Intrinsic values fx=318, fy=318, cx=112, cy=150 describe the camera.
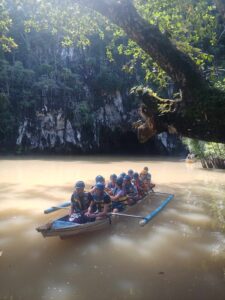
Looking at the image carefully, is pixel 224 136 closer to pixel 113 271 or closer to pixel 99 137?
pixel 113 271

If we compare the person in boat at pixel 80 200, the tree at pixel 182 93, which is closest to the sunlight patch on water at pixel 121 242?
the person in boat at pixel 80 200

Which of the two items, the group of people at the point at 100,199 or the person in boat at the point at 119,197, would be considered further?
the person in boat at the point at 119,197

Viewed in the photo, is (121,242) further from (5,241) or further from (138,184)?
(138,184)

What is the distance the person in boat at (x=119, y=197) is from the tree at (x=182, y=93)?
455 centimetres

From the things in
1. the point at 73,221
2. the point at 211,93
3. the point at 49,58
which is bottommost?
the point at 73,221

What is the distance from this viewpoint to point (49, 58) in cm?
2855

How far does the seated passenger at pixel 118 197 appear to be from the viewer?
7.80 meters

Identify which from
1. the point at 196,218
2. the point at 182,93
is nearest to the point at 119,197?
the point at 196,218

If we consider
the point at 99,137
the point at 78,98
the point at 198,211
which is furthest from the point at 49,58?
the point at 198,211

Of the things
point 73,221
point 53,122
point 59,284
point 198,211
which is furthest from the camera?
point 53,122

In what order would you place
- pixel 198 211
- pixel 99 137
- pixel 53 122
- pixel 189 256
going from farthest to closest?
pixel 99 137, pixel 53 122, pixel 198 211, pixel 189 256

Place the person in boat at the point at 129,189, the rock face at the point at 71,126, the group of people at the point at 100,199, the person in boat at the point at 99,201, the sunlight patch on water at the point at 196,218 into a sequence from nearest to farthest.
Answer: the group of people at the point at 100,199 < the person in boat at the point at 99,201 < the sunlight patch on water at the point at 196,218 < the person in boat at the point at 129,189 < the rock face at the point at 71,126

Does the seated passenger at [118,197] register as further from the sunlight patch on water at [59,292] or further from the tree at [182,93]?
the tree at [182,93]

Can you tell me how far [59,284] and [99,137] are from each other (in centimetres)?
2506
